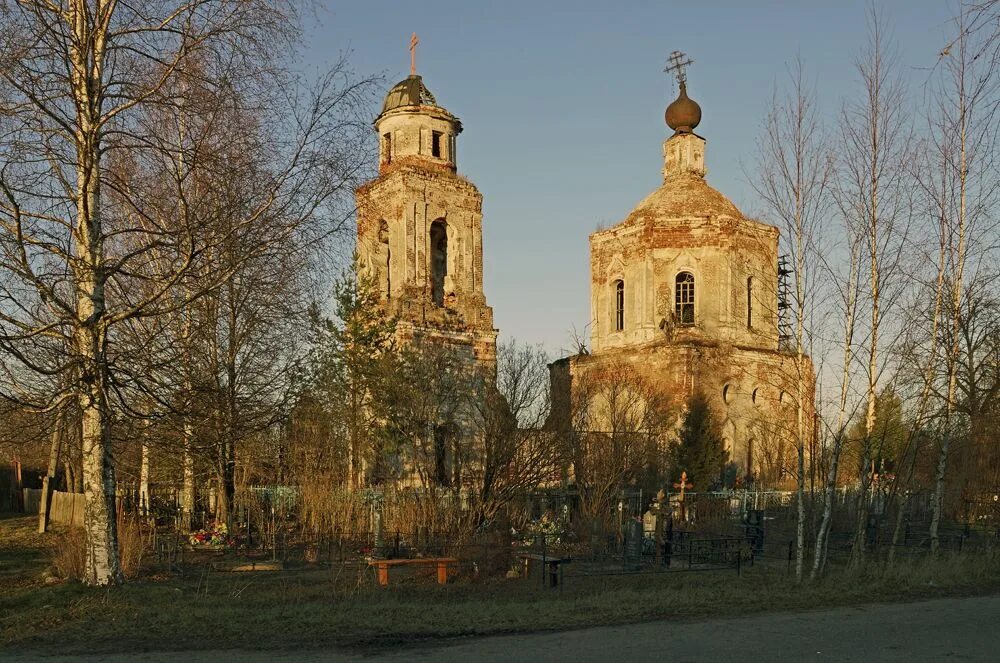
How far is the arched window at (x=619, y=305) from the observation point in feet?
123

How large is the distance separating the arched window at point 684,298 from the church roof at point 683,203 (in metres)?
2.52

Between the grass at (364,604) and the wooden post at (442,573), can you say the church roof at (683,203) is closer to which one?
the grass at (364,604)

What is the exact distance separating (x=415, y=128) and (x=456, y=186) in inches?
97.5

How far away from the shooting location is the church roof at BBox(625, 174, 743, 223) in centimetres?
3628

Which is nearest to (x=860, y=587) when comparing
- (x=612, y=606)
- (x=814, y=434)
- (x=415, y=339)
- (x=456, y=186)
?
(x=814, y=434)

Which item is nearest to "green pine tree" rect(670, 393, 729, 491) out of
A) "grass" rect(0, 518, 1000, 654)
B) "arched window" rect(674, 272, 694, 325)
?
"arched window" rect(674, 272, 694, 325)

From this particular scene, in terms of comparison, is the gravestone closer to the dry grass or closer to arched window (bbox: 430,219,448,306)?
the dry grass

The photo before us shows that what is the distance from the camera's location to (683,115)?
3856 cm

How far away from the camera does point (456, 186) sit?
32.2 meters

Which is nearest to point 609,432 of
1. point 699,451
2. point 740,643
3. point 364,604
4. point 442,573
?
point 699,451

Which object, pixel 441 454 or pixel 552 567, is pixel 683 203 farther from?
pixel 552 567

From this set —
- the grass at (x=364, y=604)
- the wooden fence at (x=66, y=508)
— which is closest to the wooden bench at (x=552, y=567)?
the grass at (x=364, y=604)

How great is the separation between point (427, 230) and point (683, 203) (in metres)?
11.6

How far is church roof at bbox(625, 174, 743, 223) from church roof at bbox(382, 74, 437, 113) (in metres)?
10.1
